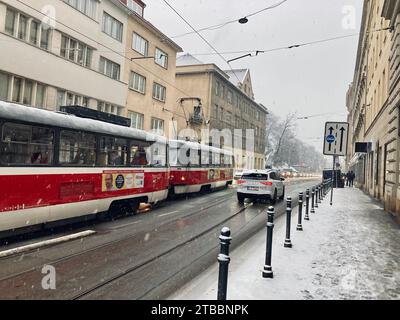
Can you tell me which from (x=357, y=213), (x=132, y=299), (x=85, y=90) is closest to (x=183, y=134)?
(x=85, y=90)

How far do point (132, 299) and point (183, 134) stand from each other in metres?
35.3

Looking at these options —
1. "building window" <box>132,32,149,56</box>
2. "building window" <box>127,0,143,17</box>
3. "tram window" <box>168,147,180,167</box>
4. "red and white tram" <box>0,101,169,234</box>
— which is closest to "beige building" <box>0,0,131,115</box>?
"building window" <box>132,32,149,56</box>

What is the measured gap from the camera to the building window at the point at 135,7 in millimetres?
26650

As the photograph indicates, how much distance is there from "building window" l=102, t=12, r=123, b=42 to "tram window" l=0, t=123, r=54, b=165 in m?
17.1

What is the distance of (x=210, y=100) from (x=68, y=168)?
34.5m

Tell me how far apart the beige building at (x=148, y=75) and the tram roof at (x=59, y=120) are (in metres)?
14.7

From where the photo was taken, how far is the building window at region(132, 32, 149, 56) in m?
26.2

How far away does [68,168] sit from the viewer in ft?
28.0

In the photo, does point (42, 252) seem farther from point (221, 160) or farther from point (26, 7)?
point (221, 160)

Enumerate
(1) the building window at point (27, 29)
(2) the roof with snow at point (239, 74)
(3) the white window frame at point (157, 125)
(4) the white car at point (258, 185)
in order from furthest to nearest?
(2) the roof with snow at point (239, 74), (3) the white window frame at point (157, 125), (1) the building window at point (27, 29), (4) the white car at point (258, 185)

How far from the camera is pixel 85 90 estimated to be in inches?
829

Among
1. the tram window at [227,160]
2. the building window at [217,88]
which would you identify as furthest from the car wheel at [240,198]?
the building window at [217,88]

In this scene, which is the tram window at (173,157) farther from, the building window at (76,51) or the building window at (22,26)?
the building window at (22,26)
